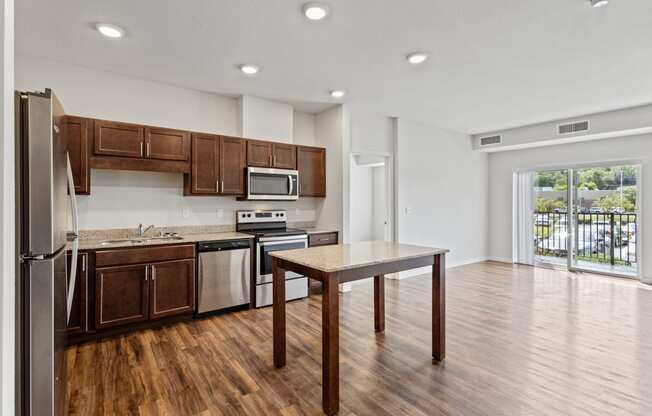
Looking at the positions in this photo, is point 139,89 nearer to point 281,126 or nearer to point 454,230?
point 281,126

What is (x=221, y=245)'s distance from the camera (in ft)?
11.7

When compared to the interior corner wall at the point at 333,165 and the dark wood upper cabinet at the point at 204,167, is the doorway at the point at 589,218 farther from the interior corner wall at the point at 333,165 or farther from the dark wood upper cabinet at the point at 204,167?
the dark wood upper cabinet at the point at 204,167

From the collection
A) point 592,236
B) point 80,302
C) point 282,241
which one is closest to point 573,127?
point 592,236

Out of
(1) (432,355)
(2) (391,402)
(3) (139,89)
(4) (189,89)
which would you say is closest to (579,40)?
(1) (432,355)

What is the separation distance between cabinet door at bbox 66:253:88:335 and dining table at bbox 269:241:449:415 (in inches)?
67.8

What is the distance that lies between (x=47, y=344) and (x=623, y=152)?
7263 millimetres

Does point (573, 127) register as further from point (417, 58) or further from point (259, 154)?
point (259, 154)

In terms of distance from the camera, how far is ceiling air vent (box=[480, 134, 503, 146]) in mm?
6152

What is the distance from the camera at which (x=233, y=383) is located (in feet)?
7.41

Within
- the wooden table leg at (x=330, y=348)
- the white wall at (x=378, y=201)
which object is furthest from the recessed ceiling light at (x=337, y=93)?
the white wall at (x=378, y=201)

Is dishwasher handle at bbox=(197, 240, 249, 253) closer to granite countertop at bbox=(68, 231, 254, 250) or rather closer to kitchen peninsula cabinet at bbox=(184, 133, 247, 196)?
granite countertop at bbox=(68, 231, 254, 250)

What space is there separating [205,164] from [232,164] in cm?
32

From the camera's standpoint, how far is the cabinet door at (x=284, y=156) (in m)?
4.29

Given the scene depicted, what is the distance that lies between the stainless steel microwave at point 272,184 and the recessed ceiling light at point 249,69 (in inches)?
44.8
